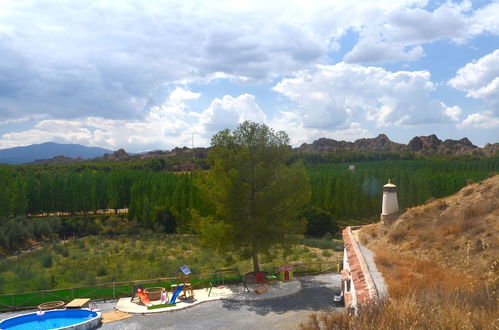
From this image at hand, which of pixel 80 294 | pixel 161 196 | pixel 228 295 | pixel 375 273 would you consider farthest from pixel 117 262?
pixel 161 196

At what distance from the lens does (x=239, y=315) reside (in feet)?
68.0


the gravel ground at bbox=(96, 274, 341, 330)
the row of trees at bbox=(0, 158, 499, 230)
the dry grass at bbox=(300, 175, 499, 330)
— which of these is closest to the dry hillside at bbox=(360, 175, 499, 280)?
the dry grass at bbox=(300, 175, 499, 330)

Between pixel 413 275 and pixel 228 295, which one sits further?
pixel 228 295

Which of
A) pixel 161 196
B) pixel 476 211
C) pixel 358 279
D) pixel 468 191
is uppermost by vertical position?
→ pixel 468 191

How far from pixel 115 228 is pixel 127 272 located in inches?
1167

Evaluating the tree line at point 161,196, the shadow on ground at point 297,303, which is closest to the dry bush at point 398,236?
the shadow on ground at point 297,303

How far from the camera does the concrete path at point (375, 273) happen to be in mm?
13727

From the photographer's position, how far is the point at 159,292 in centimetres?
2348

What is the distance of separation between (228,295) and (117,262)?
16513 millimetres

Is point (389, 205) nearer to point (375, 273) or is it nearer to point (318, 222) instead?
point (375, 273)

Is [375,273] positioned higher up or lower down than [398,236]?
lower down

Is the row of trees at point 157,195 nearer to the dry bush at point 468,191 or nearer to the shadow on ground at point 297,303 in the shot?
the shadow on ground at point 297,303

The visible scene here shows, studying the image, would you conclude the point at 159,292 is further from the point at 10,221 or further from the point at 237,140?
the point at 10,221

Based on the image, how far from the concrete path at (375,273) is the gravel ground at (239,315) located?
3452 mm
